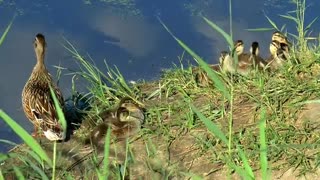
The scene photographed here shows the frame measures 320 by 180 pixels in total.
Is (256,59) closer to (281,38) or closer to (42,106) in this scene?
(281,38)

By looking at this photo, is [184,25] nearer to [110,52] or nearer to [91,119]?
[110,52]

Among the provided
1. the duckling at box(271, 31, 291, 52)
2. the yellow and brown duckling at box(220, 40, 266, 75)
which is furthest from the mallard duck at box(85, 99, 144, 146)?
the duckling at box(271, 31, 291, 52)

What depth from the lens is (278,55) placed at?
677 centimetres

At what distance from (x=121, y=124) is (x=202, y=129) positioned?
0.60 m

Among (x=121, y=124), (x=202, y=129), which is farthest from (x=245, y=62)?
(x=121, y=124)

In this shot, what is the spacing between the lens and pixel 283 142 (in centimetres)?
536

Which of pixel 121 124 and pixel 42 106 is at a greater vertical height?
pixel 42 106

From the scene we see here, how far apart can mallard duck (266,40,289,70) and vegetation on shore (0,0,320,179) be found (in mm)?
114

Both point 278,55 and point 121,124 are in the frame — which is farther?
point 278,55

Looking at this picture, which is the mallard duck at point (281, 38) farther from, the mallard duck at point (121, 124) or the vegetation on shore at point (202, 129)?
the mallard duck at point (121, 124)

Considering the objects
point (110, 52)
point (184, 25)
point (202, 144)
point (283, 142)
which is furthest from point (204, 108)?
point (184, 25)

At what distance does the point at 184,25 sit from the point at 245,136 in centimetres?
397

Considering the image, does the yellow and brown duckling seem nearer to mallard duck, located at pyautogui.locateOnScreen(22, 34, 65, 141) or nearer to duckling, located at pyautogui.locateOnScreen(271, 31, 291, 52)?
duckling, located at pyautogui.locateOnScreen(271, 31, 291, 52)

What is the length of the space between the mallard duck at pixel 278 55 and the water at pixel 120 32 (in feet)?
4.06
